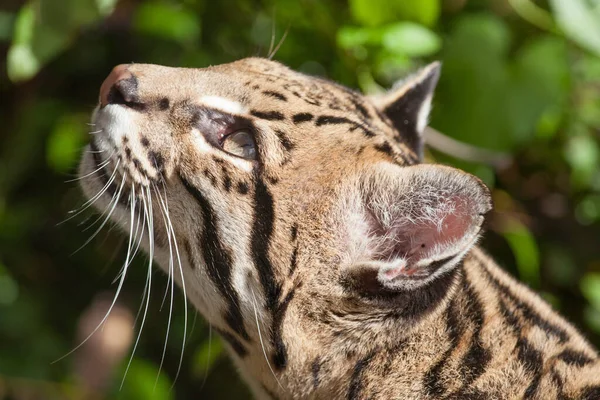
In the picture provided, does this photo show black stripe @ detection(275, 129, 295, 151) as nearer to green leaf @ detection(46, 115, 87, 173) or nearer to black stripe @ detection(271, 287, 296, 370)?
black stripe @ detection(271, 287, 296, 370)

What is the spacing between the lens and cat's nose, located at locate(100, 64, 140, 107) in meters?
2.35

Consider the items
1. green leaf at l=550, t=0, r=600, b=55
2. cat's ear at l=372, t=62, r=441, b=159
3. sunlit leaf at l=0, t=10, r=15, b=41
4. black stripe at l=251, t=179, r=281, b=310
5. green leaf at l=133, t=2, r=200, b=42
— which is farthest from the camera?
sunlit leaf at l=0, t=10, r=15, b=41

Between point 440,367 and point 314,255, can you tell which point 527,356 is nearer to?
point 440,367

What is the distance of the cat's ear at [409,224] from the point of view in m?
1.97

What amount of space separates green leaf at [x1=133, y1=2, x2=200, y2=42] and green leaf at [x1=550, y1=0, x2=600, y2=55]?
1.64m

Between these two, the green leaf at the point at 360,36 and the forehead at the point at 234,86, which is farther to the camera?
the green leaf at the point at 360,36

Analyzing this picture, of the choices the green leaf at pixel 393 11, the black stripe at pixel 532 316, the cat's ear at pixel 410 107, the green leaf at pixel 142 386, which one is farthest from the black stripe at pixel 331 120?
the green leaf at pixel 142 386

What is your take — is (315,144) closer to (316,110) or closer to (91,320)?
(316,110)

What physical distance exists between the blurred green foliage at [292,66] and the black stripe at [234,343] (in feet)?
3.06

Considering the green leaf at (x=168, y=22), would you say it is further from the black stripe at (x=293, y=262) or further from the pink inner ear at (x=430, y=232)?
the pink inner ear at (x=430, y=232)

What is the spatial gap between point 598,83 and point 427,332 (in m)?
2.08

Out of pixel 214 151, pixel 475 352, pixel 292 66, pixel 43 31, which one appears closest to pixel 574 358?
pixel 475 352

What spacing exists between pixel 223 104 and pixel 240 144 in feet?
0.43

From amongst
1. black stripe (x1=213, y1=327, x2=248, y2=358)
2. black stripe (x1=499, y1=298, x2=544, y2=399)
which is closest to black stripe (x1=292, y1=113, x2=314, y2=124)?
black stripe (x1=213, y1=327, x2=248, y2=358)
